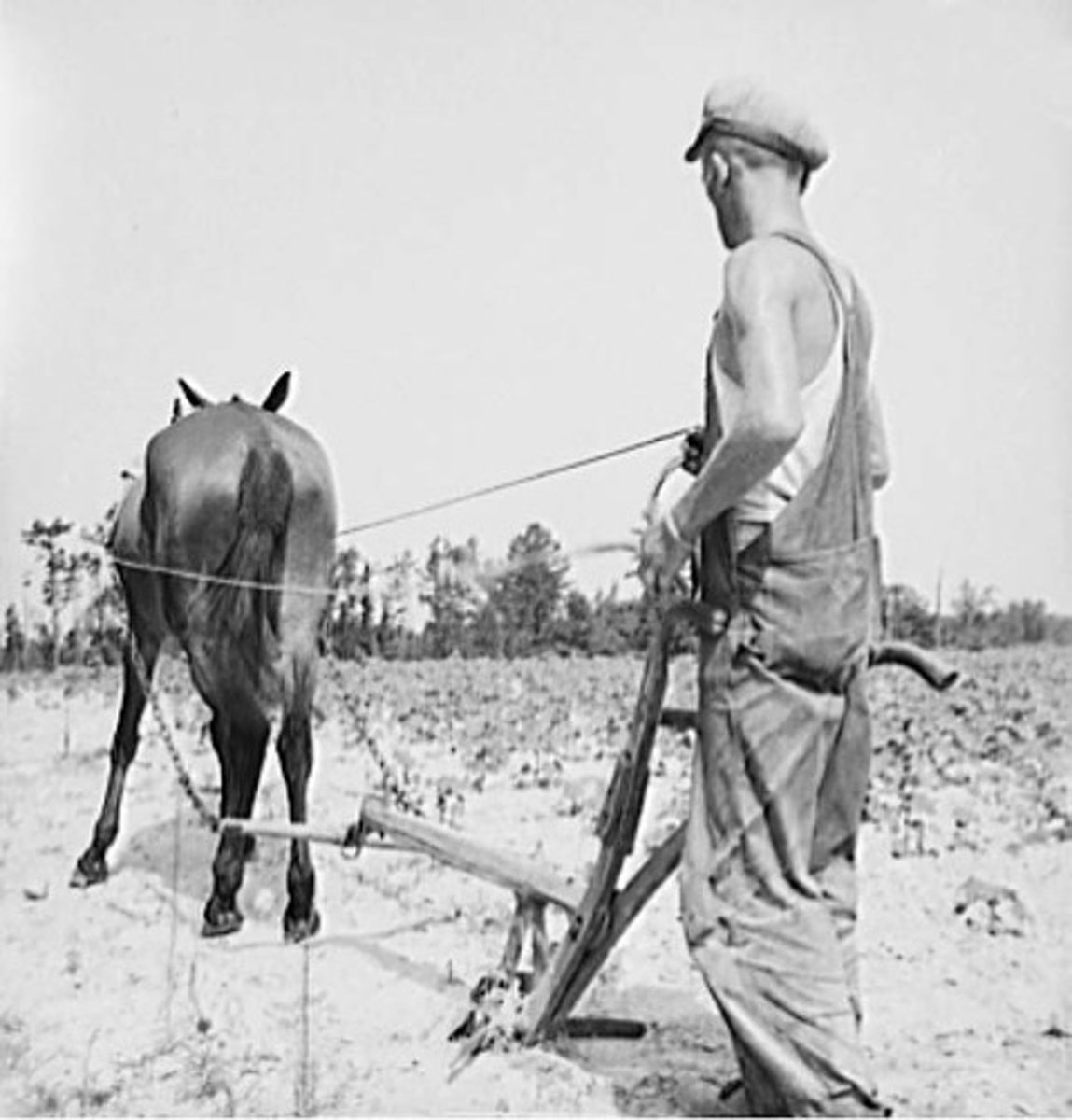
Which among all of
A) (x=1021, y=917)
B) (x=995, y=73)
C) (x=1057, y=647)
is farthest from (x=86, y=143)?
(x=1021, y=917)

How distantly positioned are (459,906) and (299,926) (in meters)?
0.27

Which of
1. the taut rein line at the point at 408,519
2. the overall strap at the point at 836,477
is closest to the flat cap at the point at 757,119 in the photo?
the overall strap at the point at 836,477

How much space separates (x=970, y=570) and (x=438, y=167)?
107cm

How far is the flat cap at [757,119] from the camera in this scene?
2.25m

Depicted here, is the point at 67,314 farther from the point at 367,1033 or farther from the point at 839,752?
the point at 839,752

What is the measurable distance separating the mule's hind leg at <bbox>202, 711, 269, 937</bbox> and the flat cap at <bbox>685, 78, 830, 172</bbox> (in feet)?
4.14

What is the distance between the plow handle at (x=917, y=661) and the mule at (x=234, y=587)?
0.94 m

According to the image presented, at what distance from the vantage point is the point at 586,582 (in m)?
2.77

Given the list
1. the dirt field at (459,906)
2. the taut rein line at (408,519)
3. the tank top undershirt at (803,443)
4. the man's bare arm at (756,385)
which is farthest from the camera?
the taut rein line at (408,519)

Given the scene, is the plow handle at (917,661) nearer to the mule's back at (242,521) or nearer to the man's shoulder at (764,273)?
the man's shoulder at (764,273)

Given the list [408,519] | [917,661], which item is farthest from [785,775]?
[408,519]

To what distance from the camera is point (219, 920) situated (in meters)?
2.86

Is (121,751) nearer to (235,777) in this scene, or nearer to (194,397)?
(235,777)

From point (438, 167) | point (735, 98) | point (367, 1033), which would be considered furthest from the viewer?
point (438, 167)
